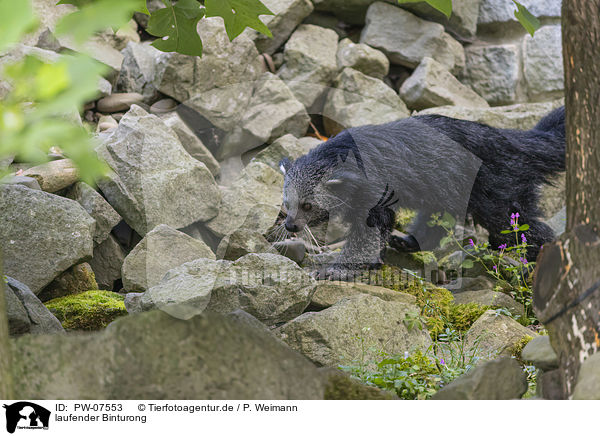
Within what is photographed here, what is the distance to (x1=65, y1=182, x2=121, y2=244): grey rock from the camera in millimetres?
3495

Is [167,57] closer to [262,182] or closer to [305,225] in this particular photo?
[262,182]

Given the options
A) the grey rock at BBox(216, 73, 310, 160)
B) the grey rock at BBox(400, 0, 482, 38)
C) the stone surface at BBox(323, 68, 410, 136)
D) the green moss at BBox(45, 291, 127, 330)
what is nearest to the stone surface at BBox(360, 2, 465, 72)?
the grey rock at BBox(400, 0, 482, 38)

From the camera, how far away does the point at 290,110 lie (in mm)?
4820

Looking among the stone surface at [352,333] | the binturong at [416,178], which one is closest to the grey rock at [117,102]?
the binturong at [416,178]

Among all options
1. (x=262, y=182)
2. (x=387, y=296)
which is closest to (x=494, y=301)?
(x=387, y=296)

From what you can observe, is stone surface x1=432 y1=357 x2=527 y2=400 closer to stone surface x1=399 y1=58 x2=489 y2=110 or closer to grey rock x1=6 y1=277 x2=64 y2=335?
grey rock x1=6 y1=277 x2=64 y2=335

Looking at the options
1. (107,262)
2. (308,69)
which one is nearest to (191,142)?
(107,262)

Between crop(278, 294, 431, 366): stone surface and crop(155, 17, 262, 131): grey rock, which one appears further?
crop(155, 17, 262, 131): grey rock

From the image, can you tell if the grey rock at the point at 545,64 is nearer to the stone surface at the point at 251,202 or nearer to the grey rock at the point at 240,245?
the stone surface at the point at 251,202

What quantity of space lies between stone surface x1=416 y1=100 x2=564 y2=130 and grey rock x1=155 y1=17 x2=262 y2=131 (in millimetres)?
1634

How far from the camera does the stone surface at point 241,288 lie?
8.48 ft

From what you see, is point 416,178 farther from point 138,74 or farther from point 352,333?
point 138,74

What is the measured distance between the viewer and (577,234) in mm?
1438
